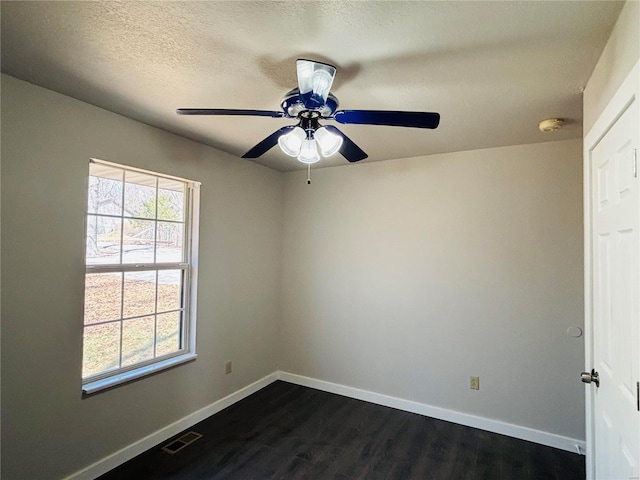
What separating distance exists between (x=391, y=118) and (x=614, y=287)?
1172mm

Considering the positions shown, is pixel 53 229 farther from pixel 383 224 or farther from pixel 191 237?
pixel 383 224

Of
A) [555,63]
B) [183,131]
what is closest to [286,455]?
[183,131]

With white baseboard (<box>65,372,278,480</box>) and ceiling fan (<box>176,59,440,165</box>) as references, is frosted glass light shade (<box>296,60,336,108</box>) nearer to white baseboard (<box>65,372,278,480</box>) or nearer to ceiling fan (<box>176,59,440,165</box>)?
ceiling fan (<box>176,59,440,165</box>)

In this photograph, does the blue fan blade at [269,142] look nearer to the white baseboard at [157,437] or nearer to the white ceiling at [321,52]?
the white ceiling at [321,52]

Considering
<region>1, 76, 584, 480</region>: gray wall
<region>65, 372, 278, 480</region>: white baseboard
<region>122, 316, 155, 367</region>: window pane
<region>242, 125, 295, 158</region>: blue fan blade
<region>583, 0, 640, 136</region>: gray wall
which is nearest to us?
<region>583, 0, 640, 136</region>: gray wall

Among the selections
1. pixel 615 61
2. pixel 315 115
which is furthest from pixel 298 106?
pixel 615 61

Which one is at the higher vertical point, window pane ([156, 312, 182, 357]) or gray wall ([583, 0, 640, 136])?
gray wall ([583, 0, 640, 136])

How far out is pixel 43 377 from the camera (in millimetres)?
2006

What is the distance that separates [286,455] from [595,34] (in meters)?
3.04

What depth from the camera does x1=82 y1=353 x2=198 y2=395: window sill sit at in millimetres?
2242

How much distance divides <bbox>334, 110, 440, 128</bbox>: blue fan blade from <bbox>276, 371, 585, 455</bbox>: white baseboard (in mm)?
2661

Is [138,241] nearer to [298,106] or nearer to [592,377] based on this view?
[298,106]

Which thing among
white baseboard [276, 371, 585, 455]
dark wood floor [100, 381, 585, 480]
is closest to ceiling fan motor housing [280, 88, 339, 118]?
dark wood floor [100, 381, 585, 480]

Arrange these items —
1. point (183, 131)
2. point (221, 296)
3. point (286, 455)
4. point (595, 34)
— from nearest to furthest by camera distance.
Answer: point (595, 34)
point (286, 455)
point (183, 131)
point (221, 296)
